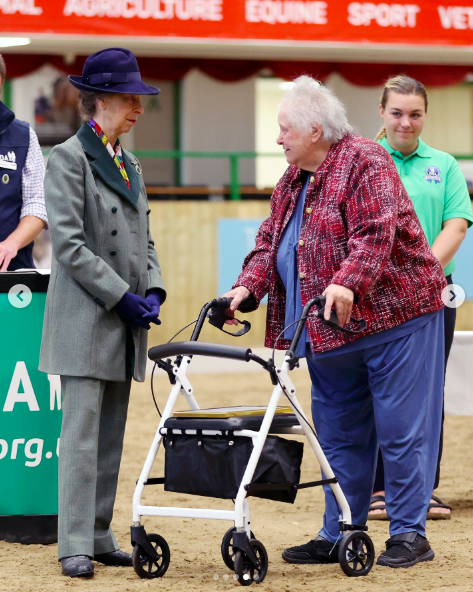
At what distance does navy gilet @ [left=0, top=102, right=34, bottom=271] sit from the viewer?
4.29 m

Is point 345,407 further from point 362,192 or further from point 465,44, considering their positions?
point 465,44

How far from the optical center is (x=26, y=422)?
419 cm

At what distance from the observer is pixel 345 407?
3.91 metres

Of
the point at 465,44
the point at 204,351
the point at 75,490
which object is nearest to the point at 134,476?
the point at 75,490

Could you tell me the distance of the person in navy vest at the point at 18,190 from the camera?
4.27 m

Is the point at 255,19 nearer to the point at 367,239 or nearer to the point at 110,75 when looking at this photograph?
the point at 110,75

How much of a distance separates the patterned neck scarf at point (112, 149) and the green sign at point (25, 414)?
26.7 inches

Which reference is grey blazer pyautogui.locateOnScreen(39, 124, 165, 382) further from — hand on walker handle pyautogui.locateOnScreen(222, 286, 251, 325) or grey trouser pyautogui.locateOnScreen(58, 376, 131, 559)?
hand on walker handle pyautogui.locateOnScreen(222, 286, 251, 325)

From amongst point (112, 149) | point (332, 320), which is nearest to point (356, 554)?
point (332, 320)

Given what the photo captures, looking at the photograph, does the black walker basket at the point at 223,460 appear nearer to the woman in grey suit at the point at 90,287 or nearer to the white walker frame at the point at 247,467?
the white walker frame at the point at 247,467

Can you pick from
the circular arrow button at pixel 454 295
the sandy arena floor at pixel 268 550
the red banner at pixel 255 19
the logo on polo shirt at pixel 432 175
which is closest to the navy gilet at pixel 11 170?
the sandy arena floor at pixel 268 550

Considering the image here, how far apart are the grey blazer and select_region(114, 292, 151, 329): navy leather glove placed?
1.2 inches

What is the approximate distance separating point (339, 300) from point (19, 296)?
1.49 meters

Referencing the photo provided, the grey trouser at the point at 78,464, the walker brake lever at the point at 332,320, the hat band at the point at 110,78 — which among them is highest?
the hat band at the point at 110,78
